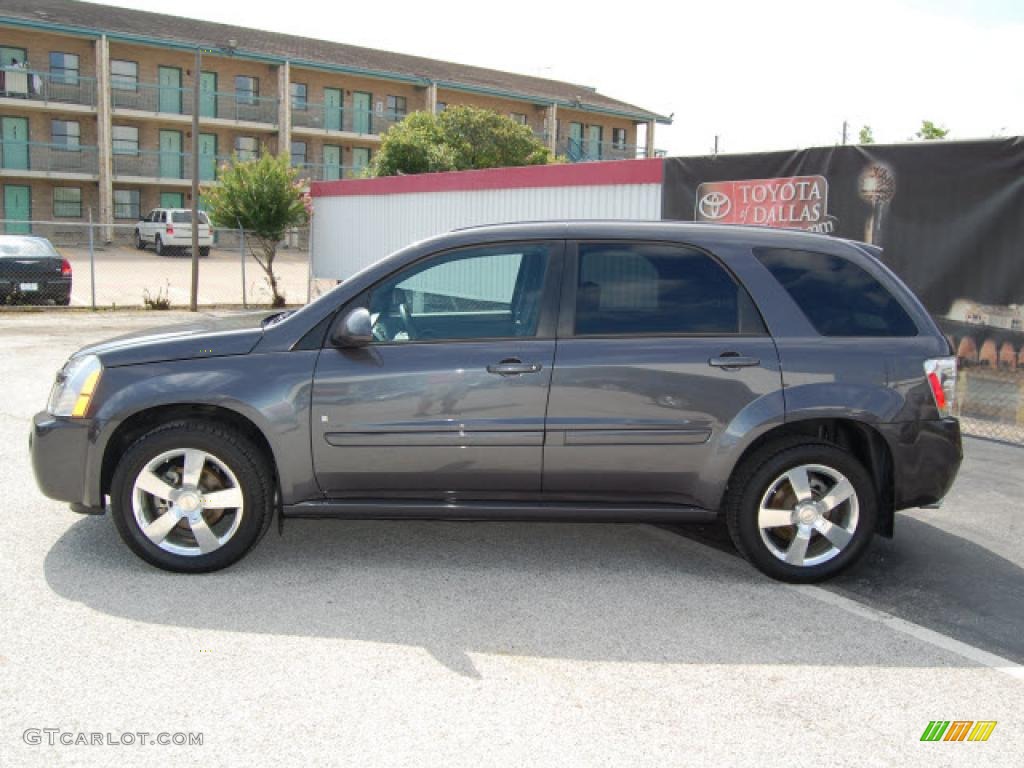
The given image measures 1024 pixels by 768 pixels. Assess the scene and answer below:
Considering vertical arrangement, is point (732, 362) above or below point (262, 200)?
below

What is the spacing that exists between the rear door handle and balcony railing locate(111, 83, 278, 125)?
39.0 m

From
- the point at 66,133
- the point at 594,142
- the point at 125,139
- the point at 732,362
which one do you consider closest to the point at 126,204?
the point at 125,139

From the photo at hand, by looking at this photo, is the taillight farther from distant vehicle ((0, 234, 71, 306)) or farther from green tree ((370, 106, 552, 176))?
green tree ((370, 106, 552, 176))

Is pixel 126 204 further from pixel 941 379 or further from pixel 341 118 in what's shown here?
pixel 941 379

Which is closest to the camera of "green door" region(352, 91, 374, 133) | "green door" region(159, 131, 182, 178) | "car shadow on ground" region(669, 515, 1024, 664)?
"car shadow on ground" region(669, 515, 1024, 664)

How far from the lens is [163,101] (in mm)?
41375

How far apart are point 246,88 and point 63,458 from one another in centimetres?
4237

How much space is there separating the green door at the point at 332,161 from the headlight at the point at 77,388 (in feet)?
139

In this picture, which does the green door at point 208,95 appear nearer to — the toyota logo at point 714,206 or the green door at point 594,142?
the green door at point 594,142

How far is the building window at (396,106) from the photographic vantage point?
1857 inches

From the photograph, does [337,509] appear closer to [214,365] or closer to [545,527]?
[214,365]

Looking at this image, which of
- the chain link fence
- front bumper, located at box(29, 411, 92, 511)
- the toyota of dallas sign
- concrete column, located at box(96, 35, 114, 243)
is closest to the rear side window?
front bumper, located at box(29, 411, 92, 511)

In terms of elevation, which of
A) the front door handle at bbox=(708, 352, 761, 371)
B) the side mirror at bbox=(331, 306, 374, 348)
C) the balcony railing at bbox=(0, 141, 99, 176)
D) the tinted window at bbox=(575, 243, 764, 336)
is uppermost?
the balcony railing at bbox=(0, 141, 99, 176)

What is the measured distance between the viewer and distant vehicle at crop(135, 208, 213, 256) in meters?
37.5
